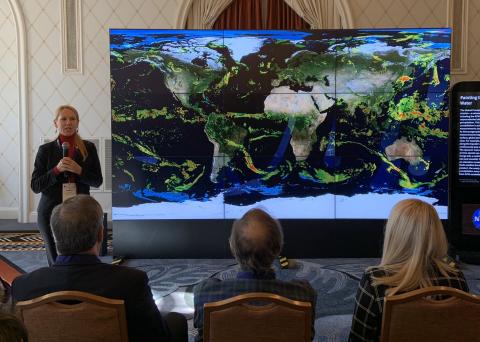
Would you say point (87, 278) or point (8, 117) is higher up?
point (8, 117)

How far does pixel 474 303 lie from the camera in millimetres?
1743

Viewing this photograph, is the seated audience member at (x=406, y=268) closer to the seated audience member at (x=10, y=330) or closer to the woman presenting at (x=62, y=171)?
the seated audience member at (x=10, y=330)

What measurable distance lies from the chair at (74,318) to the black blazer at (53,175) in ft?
6.21

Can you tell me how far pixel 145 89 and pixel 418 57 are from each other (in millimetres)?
2624

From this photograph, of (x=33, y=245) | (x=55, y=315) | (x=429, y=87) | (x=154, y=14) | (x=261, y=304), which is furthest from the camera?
(x=154, y=14)

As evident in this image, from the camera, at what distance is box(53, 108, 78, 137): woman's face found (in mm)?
3528

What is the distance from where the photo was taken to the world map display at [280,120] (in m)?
4.93

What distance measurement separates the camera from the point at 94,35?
6.95 m

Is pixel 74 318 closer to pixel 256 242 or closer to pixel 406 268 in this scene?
pixel 256 242

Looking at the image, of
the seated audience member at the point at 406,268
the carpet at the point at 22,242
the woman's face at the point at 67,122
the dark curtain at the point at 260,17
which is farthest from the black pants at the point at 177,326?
the dark curtain at the point at 260,17

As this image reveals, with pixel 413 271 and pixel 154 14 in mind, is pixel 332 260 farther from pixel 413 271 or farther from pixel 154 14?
pixel 154 14

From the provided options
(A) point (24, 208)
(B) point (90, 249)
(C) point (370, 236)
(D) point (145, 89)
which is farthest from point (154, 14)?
(B) point (90, 249)

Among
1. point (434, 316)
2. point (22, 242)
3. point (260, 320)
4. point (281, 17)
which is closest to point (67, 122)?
point (260, 320)

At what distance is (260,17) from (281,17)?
0.28 metres
